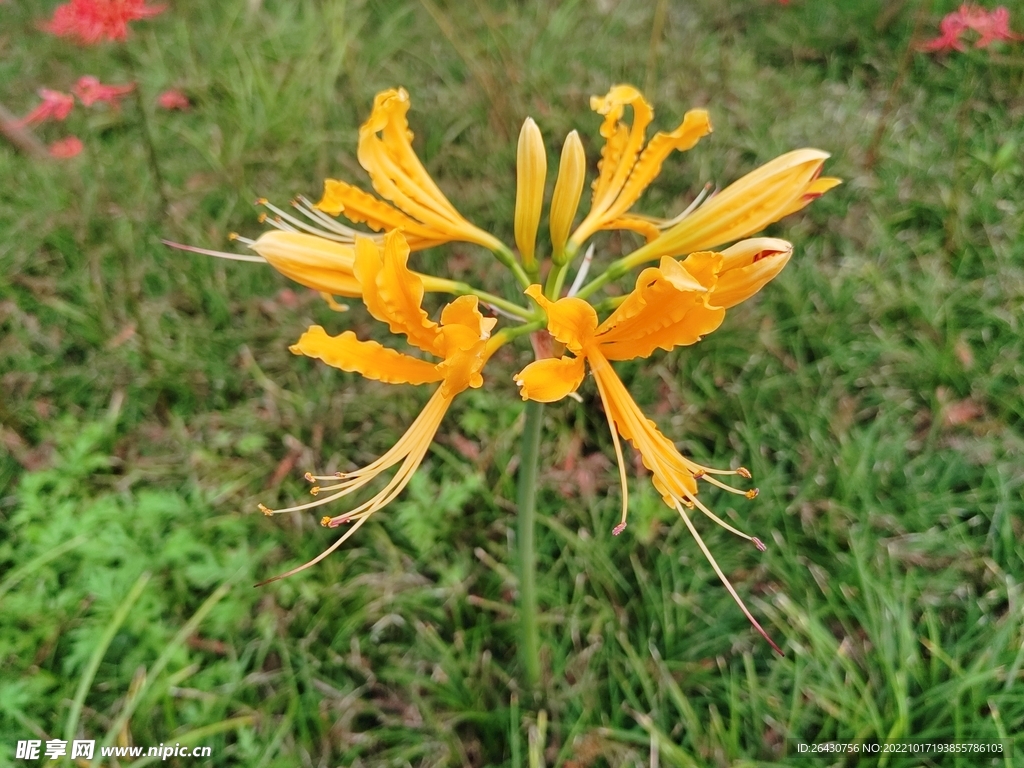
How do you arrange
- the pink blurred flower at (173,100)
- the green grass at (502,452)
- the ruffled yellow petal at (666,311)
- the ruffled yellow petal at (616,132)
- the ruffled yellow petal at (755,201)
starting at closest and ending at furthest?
the ruffled yellow petal at (666,311)
the ruffled yellow petal at (755,201)
the ruffled yellow petal at (616,132)
the green grass at (502,452)
the pink blurred flower at (173,100)

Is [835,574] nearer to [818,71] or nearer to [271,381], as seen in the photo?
[271,381]

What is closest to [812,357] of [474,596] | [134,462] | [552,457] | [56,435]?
[552,457]

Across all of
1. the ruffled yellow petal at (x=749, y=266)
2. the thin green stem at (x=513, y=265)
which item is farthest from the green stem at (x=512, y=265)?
the ruffled yellow petal at (x=749, y=266)

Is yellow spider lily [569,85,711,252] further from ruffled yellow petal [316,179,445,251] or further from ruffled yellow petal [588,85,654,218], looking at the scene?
ruffled yellow petal [316,179,445,251]

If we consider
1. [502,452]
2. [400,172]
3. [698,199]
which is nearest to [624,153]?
[698,199]

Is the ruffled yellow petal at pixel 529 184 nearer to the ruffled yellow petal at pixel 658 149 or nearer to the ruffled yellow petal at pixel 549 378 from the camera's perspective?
the ruffled yellow petal at pixel 658 149

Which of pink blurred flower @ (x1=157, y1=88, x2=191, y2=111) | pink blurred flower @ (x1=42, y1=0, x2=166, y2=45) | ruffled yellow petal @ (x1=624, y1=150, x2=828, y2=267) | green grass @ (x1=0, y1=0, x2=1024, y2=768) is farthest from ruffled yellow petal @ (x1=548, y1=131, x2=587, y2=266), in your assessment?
pink blurred flower @ (x1=157, y1=88, x2=191, y2=111)

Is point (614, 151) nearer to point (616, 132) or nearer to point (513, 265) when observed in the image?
point (616, 132)
